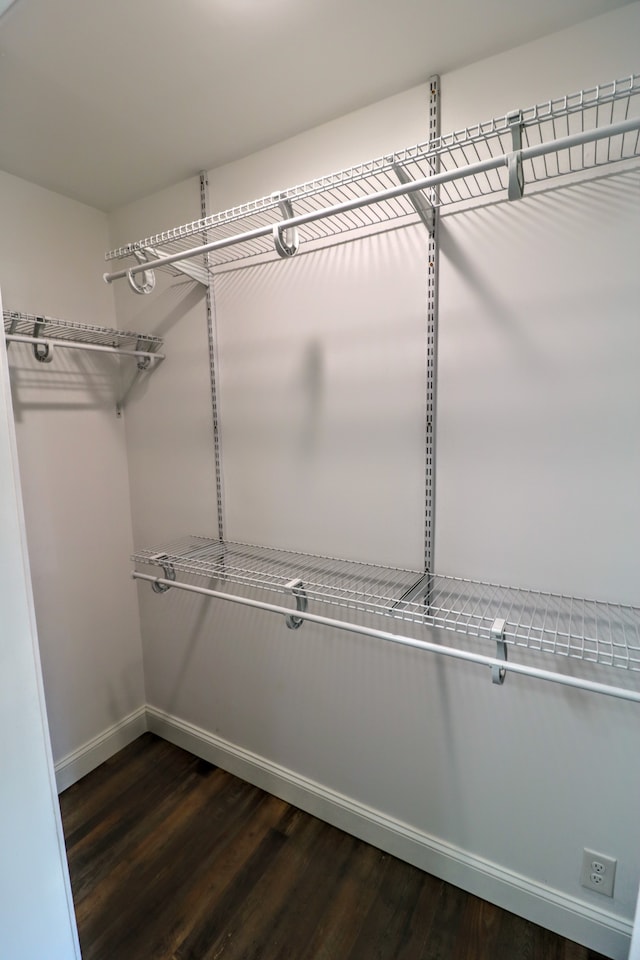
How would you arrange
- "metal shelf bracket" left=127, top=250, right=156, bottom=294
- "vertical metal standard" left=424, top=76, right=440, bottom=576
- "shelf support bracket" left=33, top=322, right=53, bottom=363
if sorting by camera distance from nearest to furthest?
"vertical metal standard" left=424, top=76, right=440, bottom=576 → "metal shelf bracket" left=127, top=250, right=156, bottom=294 → "shelf support bracket" left=33, top=322, right=53, bottom=363

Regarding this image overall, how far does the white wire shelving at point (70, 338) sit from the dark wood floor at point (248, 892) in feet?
6.25

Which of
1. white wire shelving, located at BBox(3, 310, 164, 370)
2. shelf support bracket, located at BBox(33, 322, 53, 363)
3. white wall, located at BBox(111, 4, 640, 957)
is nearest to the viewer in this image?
white wall, located at BBox(111, 4, 640, 957)

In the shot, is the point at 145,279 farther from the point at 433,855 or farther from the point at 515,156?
the point at 433,855

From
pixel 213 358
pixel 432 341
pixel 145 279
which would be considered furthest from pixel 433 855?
pixel 145 279

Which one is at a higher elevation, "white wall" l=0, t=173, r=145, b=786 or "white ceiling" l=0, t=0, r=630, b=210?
"white ceiling" l=0, t=0, r=630, b=210

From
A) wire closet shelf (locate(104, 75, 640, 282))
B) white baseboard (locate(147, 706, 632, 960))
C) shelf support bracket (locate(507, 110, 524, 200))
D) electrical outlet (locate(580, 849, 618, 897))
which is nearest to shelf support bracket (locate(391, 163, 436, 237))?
wire closet shelf (locate(104, 75, 640, 282))

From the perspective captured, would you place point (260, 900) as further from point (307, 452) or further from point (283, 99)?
point (283, 99)

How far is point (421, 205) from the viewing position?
3.98ft

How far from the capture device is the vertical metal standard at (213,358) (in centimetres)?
172

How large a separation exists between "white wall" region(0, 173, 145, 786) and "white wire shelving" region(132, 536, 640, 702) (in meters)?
0.47

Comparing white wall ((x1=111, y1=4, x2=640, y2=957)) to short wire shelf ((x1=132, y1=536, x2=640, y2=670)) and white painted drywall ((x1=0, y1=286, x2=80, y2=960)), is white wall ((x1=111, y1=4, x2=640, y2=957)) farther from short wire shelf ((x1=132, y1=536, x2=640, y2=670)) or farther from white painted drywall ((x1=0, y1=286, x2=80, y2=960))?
white painted drywall ((x1=0, y1=286, x2=80, y2=960))

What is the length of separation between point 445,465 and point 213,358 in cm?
104

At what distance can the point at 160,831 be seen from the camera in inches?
68.6

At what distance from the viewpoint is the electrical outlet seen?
126cm
